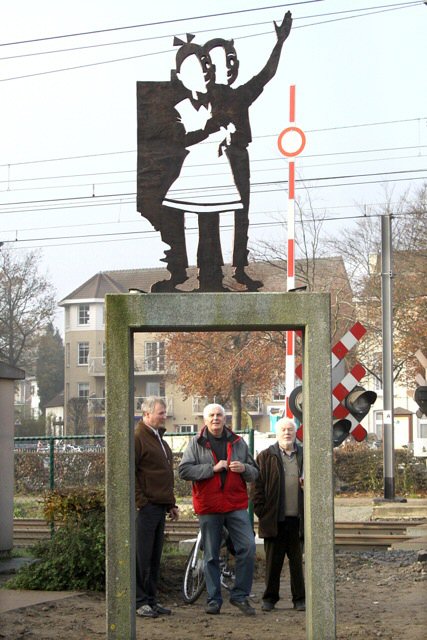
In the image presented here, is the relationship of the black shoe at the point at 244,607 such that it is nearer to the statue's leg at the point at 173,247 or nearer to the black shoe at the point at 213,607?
the black shoe at the point at 213,607

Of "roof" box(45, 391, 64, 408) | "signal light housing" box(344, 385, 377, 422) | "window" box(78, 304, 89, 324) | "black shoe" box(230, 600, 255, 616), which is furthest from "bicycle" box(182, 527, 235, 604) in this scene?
"window" box(78, 304, 89, 324)

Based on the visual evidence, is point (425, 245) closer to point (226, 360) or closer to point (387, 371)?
point (226, 360)

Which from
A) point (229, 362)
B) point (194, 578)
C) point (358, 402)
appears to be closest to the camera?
point (194, 578)

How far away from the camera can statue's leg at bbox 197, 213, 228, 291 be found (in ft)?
29.8

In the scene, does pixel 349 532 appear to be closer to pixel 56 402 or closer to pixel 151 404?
pixel 151 404

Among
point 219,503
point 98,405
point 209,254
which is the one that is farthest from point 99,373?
point 209,254

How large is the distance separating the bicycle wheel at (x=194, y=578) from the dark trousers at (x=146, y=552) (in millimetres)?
795

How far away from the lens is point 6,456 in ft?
47.5

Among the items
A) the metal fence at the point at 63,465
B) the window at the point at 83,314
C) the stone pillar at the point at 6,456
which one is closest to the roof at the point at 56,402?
the window at the point at 83,314

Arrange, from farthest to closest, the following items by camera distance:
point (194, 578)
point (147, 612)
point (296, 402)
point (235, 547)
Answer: point (296, 402) < point (194, 578) < point (235, 547) < point (147, 612)

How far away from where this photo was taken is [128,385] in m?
8.76

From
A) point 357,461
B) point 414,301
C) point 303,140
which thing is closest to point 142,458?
point 303,140

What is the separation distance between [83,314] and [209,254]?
251 ft

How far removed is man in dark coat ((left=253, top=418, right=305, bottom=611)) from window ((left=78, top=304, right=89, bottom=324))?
244ft
